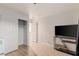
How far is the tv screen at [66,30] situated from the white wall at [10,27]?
0.95 metres

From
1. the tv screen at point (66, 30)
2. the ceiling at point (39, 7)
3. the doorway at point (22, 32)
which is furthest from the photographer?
the tv screen at point (66, 30)

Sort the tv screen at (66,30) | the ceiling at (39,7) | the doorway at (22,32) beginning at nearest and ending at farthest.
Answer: the ceiling at (39,7)
the doorway at (22,32)
the tv screen at (66,30)

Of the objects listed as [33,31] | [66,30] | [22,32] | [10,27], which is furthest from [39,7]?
[66,30]

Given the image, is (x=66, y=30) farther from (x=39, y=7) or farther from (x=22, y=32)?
(x=39, y=7)

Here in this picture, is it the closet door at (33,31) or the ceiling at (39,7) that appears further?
the closet door at (33,31)

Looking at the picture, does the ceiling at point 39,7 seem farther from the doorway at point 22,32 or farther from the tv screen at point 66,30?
the tv screen at point 66,30

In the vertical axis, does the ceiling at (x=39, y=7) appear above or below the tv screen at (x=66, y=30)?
above

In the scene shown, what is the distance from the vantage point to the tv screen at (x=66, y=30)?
8.57 ft

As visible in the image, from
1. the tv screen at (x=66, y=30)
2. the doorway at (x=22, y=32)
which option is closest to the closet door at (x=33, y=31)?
the doorway at (x=22, y=32)

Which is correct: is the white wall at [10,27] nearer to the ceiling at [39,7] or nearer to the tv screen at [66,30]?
the ceiling at [39,7]

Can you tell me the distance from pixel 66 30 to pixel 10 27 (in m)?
1.49

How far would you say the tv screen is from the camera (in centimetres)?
261

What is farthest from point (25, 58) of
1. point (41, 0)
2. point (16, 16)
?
point (16, 16)

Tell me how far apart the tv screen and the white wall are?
0.95 meters
